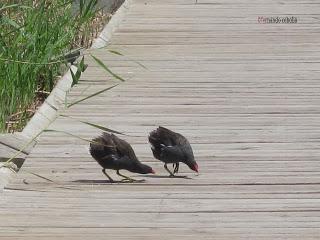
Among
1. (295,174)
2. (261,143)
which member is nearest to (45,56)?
(261,143)

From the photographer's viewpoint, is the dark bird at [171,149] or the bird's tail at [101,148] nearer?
the bird's tail at [101,148]

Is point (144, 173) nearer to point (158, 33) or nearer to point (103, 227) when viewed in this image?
point (103, 227)

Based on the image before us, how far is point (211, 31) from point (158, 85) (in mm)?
2178

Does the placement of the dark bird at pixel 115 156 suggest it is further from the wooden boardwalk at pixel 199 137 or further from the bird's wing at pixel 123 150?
Result: the wooden boardwalk at pixel 199 137

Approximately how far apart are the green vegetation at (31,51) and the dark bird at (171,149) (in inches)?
33.9

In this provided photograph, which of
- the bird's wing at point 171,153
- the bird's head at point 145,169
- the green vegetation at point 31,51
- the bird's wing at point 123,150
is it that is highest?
the bird's wing at point 123,150

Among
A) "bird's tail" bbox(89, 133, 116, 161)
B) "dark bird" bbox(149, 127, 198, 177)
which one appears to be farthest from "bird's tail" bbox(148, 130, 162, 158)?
"bird's tail" bbox(89, 133, 116, 161)

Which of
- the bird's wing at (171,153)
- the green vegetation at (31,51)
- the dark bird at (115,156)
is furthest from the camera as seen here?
the green vegetation at (31,51)

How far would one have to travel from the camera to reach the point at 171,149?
6254 mm

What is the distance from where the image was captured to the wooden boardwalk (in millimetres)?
5539

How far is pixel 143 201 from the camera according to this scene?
19.3 feet

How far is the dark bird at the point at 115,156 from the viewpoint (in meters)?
6.12

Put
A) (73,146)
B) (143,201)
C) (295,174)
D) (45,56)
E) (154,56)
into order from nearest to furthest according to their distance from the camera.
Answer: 1. (143,201)
2. (295,174)
3. (73,146)
4. (45,56)
5. (154,56)

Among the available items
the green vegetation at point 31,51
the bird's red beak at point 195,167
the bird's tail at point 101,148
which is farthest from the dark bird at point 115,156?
the green vegetation at point 31,51
